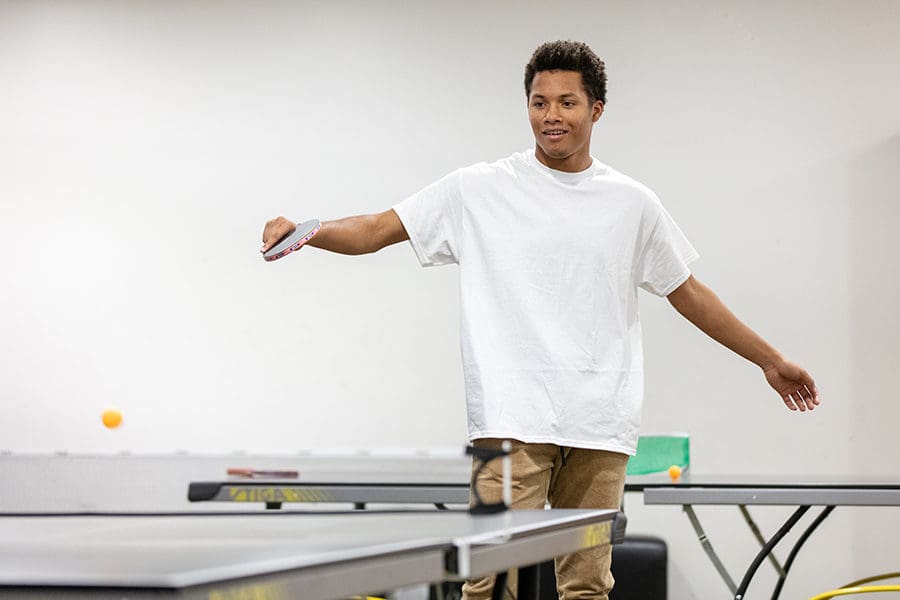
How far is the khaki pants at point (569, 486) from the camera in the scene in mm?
2232

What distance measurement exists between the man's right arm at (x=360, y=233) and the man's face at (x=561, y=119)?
35 centimetres

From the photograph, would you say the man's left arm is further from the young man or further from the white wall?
the white wall

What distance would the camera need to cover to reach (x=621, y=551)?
14.3 ft

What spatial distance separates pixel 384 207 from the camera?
5.22 meters

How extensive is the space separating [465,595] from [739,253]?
10.7 feet

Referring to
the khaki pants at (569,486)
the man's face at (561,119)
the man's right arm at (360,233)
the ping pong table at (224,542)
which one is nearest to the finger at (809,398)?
the khaki pants at (569,486)

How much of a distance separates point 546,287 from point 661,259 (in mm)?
328

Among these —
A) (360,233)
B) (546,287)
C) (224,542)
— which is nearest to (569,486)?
(546,287)

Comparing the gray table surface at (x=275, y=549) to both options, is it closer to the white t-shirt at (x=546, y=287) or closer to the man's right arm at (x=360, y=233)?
the white t-shirt at (x=546, y=287)

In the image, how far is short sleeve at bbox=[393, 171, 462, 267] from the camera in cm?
249

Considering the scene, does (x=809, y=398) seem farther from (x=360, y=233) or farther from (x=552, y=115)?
(x=360, y=233)

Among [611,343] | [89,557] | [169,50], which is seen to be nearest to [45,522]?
[89,557]

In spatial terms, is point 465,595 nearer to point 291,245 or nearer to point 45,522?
point 291,245

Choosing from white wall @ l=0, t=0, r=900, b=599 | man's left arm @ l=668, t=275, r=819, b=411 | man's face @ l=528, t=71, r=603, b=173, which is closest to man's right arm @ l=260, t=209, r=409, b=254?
man's face @ l=528, t=71, r=603, b=173
